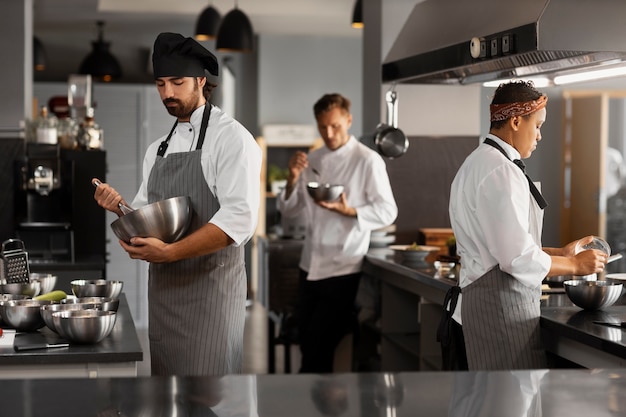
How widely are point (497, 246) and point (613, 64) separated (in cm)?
102

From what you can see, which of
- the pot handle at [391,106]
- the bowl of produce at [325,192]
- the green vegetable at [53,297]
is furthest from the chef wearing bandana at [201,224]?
the pot handle at [391,106]

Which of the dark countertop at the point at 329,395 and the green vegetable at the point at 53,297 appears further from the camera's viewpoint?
the green vegetable at the point at 53,297

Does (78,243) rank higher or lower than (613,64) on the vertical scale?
lower

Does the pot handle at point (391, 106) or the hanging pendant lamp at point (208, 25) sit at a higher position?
the hanging pendant lamp at point (208, 25)

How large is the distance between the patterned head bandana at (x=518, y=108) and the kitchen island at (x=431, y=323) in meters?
0.67

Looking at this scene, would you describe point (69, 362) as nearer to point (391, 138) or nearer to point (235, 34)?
point (391, 138)

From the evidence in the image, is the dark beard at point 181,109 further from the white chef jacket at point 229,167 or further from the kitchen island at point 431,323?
the kitchen island at point 431,323

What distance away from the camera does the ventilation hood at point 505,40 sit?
3.37 meters

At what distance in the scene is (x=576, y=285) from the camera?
3197 millimetres

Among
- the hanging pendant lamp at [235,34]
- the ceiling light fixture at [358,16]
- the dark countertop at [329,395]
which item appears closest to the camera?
the dark countertop at [329,395]

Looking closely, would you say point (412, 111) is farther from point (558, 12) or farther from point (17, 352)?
point (17, 352)

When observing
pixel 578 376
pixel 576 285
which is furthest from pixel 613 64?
pixel 578 376

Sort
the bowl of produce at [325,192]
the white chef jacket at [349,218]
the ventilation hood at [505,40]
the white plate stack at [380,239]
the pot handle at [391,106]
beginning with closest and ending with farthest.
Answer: the ventilation hood at [505,40] < the bowl of produce at [325,192] < the white chef jacket at [349,218] < the pot handle at [391,106] < the white plate stack at [380,239]

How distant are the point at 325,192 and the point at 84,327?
2.43 meters
